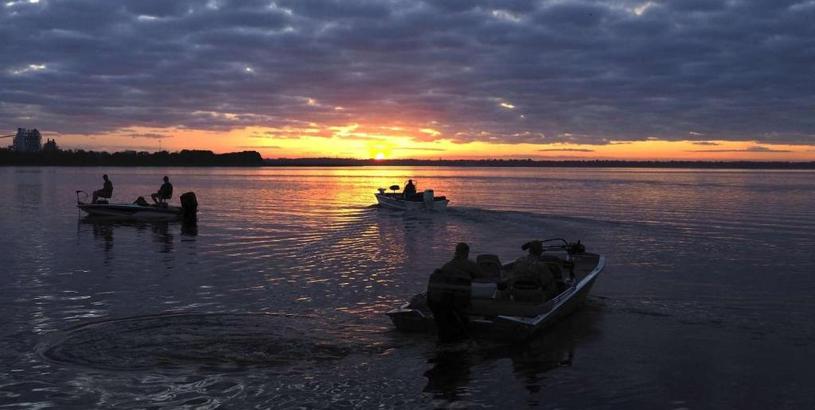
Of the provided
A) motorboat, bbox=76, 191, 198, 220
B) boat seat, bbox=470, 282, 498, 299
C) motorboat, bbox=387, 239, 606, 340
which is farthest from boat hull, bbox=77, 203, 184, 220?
boat seat, bbox=470, 282, 498, 299

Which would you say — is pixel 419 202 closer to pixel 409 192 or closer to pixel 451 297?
pixel 409 192

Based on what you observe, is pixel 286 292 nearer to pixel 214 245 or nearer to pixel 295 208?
pixel 214 245

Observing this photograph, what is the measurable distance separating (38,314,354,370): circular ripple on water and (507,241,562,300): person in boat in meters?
Answer: 3.71

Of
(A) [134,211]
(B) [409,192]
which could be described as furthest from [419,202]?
(A) [134,211]

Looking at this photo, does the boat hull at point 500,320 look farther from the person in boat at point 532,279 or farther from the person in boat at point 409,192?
the person in boat at point 409,192

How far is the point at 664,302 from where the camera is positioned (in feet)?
54.1

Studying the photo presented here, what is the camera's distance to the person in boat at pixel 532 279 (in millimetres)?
13484

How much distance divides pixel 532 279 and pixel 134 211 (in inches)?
1136

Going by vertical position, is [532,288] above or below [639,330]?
above

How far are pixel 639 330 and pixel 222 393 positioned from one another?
8.51m

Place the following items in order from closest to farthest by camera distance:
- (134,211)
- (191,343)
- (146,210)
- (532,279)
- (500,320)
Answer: (191,343) → (500,320) → (532,279) → (146,210) → (134,211)

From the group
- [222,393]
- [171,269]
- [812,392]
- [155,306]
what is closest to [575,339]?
[812,392]

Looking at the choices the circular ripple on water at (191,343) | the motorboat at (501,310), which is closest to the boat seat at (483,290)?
the motorboat at (501,310)

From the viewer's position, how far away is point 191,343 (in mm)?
11789
